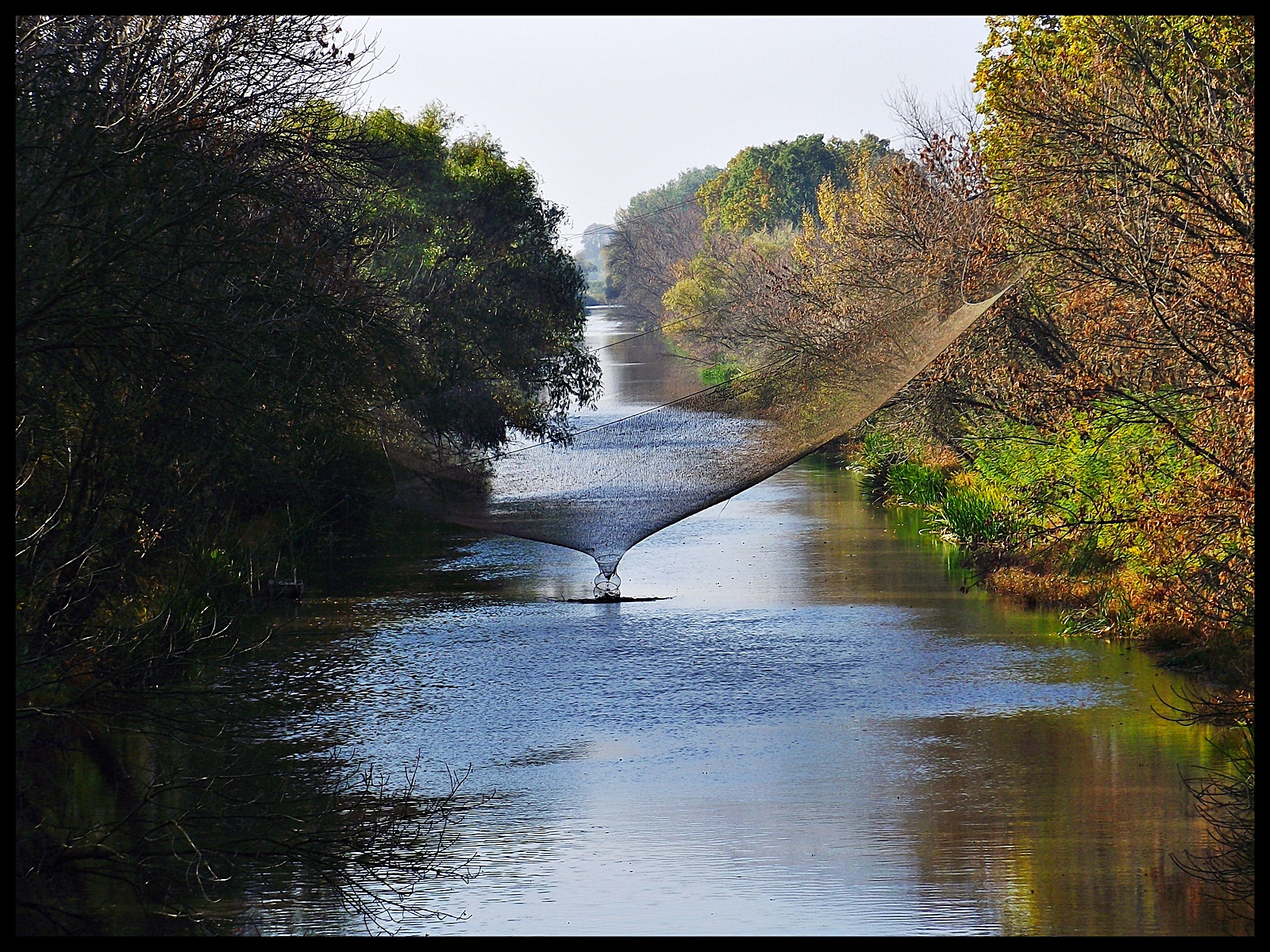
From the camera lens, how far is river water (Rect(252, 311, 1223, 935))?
206 inches

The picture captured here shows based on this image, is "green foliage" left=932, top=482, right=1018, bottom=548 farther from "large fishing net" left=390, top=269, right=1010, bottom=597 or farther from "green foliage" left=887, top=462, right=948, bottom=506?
"large fishing net" left=390, top=269, right=1010, bottom=597

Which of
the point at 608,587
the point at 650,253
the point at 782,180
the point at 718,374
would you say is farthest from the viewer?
the point at 650,253

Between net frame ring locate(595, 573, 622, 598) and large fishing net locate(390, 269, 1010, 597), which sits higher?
large fishing net locate(390, 269, 1010, 597)

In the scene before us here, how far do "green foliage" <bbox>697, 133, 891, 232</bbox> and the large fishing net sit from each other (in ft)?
136

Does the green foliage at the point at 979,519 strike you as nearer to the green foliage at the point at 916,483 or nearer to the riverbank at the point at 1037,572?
the riverbank at the point at 1037,572

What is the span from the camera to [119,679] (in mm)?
5082

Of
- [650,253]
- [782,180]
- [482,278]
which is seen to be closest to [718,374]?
[482,278]

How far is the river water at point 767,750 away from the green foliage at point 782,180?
135ft

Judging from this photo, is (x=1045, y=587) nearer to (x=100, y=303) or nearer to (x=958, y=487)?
(x=958, y=487)

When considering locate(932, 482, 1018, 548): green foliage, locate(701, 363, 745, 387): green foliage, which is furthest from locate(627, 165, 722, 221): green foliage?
locate(932, 482, 1018, 548): green foliage

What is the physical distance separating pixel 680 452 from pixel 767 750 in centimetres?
315

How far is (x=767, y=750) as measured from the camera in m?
7.36

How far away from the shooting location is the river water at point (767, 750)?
5242mm

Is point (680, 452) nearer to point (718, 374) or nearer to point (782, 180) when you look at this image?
point (718, 374)
